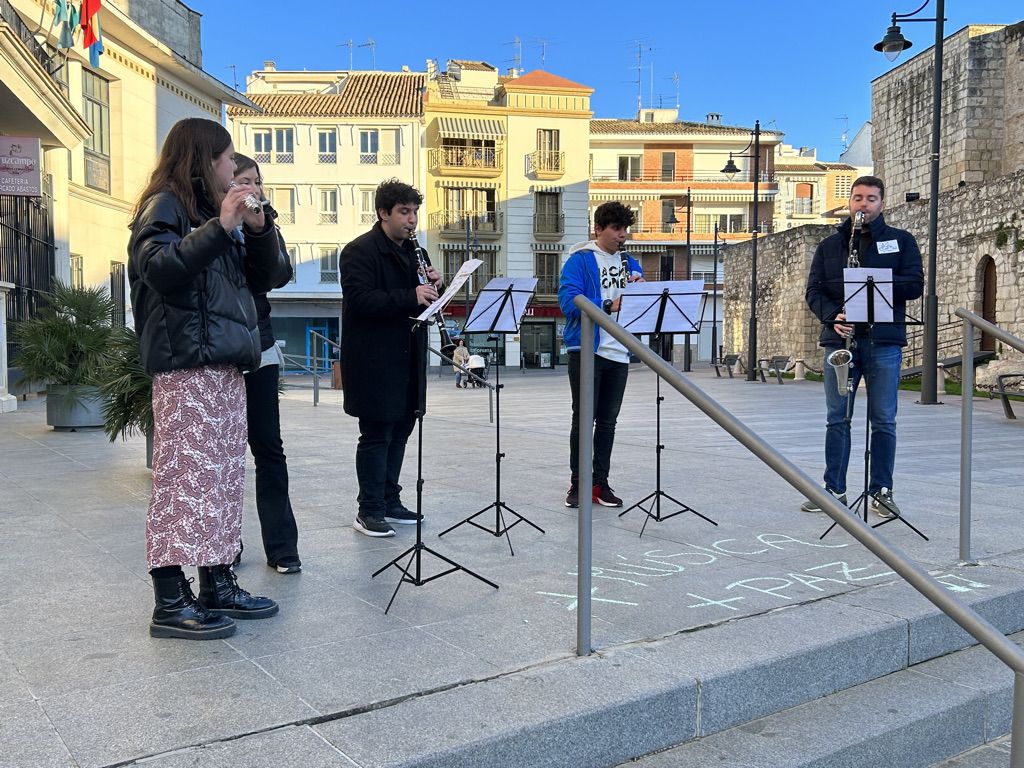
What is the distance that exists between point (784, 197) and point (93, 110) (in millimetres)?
49316

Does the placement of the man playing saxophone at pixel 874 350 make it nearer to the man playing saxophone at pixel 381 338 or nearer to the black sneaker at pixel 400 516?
the black sneaker at pixel 400 516

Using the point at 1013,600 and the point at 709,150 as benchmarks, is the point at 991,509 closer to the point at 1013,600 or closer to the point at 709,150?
the point at 1013,600

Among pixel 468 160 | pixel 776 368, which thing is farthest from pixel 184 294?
pixel 468 160

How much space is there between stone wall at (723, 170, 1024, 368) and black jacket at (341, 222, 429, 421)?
1409 centimetres

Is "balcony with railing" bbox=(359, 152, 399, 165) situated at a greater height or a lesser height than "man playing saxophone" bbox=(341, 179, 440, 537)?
greater

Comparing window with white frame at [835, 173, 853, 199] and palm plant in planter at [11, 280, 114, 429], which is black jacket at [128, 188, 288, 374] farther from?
window with white frame at [835, 173, 853, 199]

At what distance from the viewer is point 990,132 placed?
25.4 meters

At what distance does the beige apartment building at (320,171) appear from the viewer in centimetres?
4378

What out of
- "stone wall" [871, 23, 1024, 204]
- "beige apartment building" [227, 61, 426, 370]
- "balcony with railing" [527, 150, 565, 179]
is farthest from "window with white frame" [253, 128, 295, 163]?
"stone wall" [871, 23, 1024, 204]

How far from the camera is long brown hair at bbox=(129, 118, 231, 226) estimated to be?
3.25 metres

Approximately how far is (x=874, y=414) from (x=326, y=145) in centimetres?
4198

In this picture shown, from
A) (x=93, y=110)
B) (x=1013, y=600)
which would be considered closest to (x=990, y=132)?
(x=93, y=110)

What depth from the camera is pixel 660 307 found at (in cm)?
536

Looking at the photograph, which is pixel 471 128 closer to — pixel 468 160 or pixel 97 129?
pixel 468 160
